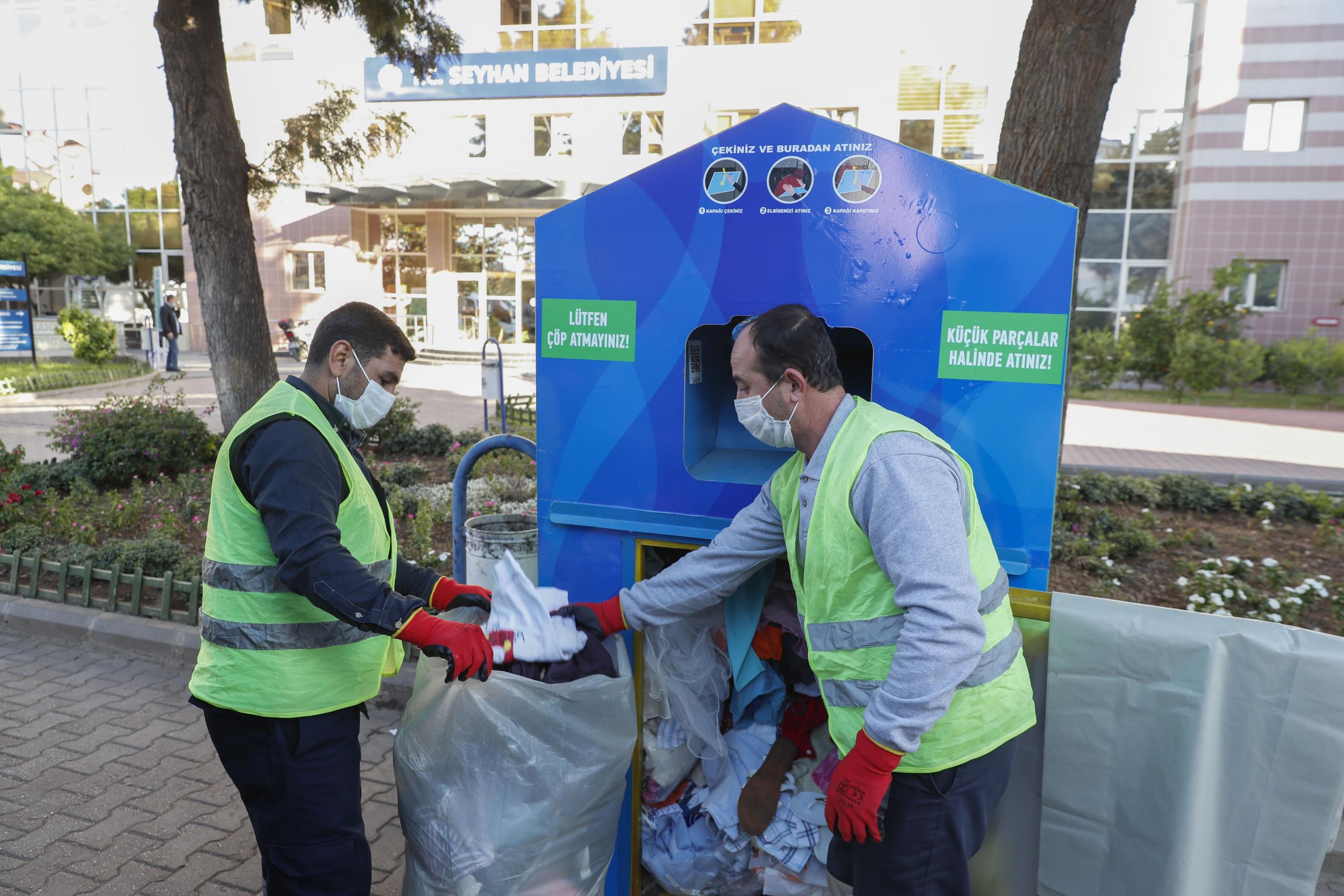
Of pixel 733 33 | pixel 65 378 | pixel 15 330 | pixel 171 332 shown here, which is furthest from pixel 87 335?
pixel 733 33

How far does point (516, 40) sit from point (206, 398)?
44.2ft

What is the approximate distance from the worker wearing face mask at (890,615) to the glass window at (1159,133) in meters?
24.1

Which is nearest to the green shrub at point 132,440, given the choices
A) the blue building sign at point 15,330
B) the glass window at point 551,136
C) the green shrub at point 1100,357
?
the blue building sign at point 15,330

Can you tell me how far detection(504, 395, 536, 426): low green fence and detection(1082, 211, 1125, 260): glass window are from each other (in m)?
17.2

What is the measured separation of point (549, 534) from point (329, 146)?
569cm

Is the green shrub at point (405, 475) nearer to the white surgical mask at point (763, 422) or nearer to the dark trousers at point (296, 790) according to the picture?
the dark trousers at point (296, 790)

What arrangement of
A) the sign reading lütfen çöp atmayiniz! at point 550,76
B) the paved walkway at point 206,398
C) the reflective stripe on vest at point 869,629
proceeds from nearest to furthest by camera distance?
the reflective stripe on vest at point 869,629
the paved walkway at point 206,398
the sign reading lütfen çöp atmayiniz! at point 550,76

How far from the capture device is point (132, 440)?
7199 mm

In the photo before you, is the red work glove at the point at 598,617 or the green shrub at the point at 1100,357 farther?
the green shrub at the point at 1100,357

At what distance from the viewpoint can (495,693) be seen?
2.10 meters

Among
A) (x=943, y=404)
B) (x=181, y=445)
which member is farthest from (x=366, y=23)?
(x=943, y=404)

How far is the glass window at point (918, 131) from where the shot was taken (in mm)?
21672

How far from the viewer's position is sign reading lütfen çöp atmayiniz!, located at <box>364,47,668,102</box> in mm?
22156

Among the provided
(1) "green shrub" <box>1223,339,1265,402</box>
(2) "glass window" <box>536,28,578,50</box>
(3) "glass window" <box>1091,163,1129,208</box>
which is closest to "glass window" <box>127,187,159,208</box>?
(2) "glass window" <box>536,28,578,50</box>
